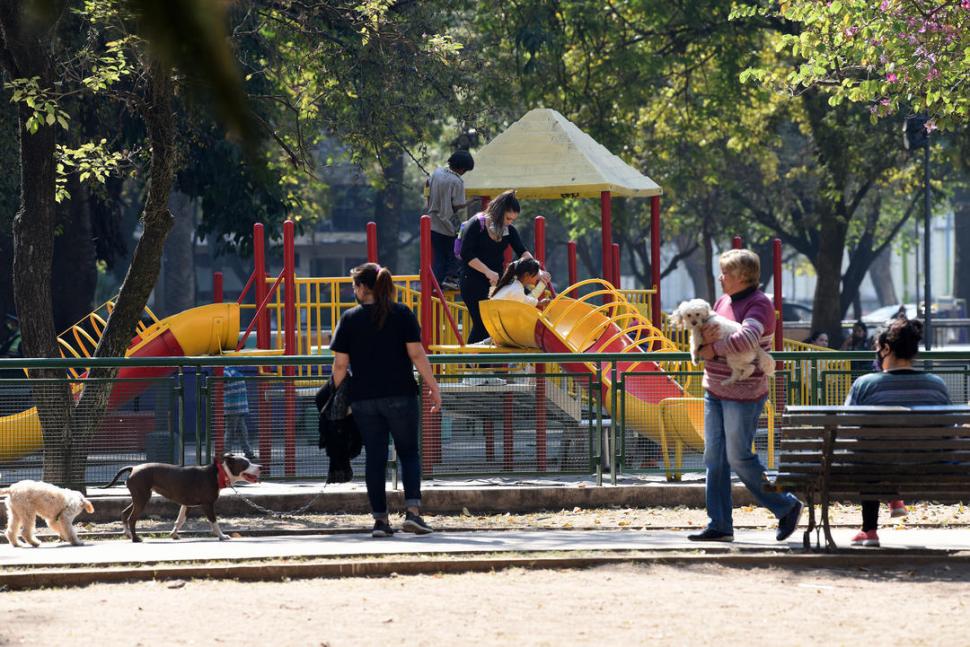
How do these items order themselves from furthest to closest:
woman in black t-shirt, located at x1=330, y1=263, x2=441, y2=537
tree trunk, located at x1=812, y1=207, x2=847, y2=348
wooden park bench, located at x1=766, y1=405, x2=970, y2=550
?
tree trunk, located at x1=812, y1=207, x2=847, y2=348 < woman in black t-shirt, located at x1=330, y1=263, x2=441, y2=537 < wooden park bench, located at x1=766, y1=405, x2=970, y2=550

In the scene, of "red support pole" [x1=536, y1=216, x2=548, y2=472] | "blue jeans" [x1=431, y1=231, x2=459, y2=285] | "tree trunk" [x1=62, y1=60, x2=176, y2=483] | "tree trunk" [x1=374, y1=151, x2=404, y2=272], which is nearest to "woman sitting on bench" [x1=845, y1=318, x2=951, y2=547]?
"red support pole" [x1=536, y1=216, x2=548, y2=472]

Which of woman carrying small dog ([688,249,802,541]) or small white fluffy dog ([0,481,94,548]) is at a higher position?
woman carrying small dog ([688,249,802,541])

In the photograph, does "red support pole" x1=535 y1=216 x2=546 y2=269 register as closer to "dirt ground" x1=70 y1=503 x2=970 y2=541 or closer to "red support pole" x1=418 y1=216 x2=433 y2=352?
"red support pole" x1=418 y1=216 x2=433 y2=352

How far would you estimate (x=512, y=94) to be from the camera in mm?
28234

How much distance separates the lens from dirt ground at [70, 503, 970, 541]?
10.3 m

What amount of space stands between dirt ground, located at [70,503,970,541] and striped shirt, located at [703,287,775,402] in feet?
6.26

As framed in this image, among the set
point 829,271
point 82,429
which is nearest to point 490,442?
point 82,429

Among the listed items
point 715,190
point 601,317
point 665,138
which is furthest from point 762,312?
point 715,190

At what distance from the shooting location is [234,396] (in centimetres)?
1136

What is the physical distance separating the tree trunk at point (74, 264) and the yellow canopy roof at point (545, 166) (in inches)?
290

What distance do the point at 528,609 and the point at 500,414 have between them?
16.3ft

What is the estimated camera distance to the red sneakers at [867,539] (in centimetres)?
855

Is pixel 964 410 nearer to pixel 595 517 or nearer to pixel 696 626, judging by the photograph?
pixel 696 626

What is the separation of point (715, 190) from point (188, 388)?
35.8m
